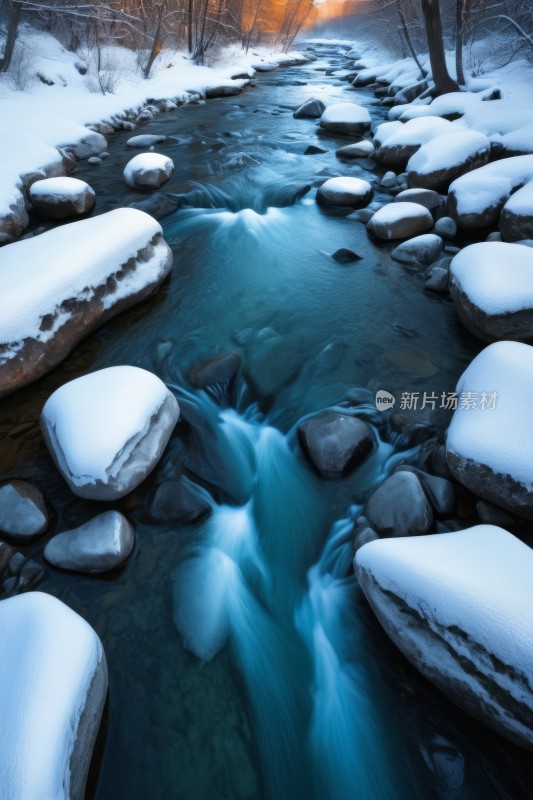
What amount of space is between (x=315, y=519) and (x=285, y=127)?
9.60 meters

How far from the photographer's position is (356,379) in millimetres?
3498

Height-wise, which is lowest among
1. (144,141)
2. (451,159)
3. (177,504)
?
(177,504)

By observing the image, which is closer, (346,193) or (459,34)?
(346,193)

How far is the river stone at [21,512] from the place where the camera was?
2.34m

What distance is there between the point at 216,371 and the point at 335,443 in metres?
1.22

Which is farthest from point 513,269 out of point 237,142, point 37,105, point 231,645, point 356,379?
point 37,105

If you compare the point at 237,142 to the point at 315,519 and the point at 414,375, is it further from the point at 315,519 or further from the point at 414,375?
the point at 315,519

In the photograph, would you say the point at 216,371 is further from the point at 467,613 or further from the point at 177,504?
the point at 467,613

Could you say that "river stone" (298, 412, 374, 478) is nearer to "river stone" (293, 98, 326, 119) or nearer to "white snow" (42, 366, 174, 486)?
"white snow" (42, 366, 174, 486)

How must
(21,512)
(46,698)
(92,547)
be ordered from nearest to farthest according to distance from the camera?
(46,698)
(92,547)
(21,512)

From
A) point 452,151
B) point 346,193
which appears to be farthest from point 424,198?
point 346,193

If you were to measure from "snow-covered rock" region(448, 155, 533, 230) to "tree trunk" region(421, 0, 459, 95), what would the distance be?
21.2 feet

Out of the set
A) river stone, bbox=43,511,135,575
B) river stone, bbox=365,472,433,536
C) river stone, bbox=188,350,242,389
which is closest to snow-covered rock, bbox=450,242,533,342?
river stone, bbox=365,472,433,536

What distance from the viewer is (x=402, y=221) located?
16.5 ft
